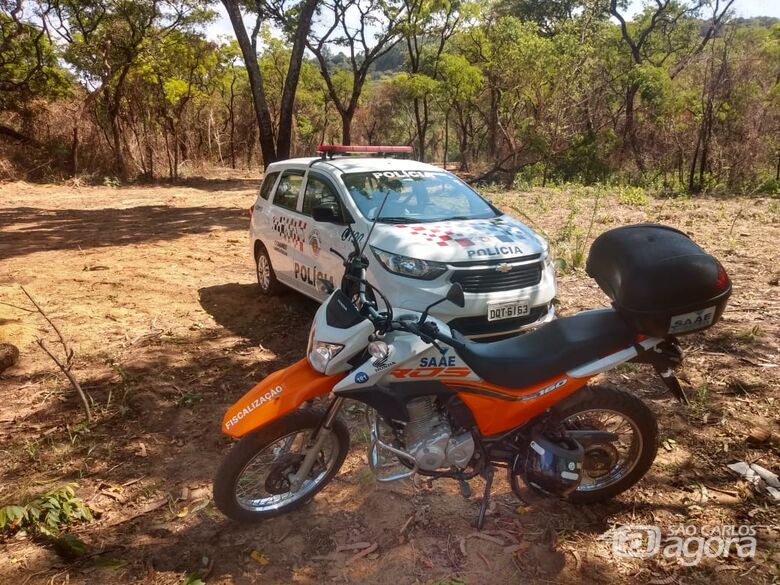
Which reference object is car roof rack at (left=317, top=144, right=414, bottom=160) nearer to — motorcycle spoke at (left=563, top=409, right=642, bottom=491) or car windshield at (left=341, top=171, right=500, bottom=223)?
car windshield at (left=341, top=171, right=500, bottom=223)

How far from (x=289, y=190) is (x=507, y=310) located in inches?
121

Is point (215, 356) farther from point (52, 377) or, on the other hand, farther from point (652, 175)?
point (652, 175)

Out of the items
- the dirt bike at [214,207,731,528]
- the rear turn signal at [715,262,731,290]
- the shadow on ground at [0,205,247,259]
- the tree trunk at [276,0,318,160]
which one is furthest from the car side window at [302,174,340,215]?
the tree trunk at [276,0,318,160]

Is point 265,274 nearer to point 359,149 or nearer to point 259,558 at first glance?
point 359,149

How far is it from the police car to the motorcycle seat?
Result: 3.83ft

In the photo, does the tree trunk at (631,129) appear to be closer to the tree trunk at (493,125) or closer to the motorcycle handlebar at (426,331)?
the tree trunk at (493,125)

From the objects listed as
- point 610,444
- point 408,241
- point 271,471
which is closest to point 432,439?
point 271,471

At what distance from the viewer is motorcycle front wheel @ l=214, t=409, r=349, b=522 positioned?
2701mm

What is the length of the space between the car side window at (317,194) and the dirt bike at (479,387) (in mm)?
2802

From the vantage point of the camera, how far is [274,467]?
9.40 feet

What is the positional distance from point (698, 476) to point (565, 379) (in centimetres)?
128

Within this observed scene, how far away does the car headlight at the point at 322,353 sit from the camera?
2.55 meters

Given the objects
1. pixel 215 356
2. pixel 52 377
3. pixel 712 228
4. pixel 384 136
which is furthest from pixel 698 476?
pixel 384 136

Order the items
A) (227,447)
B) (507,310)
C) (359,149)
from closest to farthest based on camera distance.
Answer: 1. (227,447)
2. (507,310)
3. (359,149)
